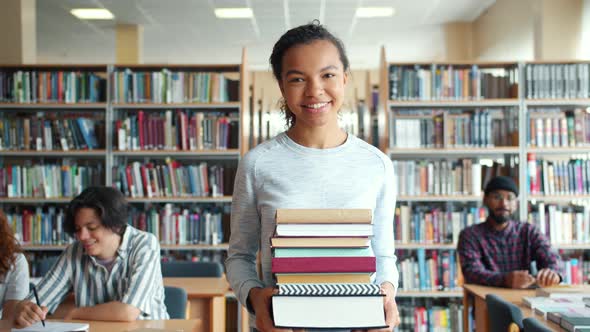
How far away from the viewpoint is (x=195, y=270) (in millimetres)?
4637

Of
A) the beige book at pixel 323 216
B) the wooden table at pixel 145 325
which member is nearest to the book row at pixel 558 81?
the wooden table at pixel 145 325

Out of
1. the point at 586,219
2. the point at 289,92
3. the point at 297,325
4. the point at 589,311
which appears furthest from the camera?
the point at 586,219

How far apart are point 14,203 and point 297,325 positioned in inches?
225

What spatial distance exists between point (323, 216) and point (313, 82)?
0.82 feet

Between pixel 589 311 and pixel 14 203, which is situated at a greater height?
pixel 14 203

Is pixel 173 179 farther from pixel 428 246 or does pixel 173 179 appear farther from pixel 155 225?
pixel 428 246

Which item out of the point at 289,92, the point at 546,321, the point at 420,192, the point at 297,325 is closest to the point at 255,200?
the point at 289,92

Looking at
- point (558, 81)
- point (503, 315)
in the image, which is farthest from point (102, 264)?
point (558, 81)

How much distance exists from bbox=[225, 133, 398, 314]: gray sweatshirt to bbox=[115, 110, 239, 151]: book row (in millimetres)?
4738

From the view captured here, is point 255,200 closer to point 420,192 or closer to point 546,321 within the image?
point 546,321

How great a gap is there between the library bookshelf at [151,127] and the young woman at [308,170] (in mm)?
4674

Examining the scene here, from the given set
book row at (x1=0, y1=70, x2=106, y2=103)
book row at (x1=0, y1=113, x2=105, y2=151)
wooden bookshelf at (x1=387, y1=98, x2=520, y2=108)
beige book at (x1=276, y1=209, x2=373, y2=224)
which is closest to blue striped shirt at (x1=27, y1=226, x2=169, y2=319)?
beige book at (x1=276, y1=209, x2=373, y2=224)

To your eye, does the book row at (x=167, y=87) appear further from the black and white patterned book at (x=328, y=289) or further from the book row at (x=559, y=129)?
the black and white patterned book at (x=328, y=289)

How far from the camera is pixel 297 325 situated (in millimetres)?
993
